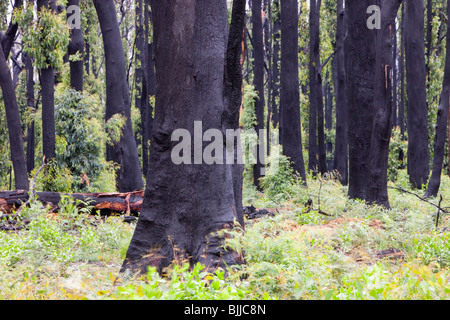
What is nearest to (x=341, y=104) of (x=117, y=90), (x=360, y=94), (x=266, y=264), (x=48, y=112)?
(x=360, y=94)

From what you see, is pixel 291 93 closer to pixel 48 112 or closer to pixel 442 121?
pixel 442 121

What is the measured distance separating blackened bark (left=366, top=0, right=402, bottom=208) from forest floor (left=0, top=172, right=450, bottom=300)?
738 millimetres

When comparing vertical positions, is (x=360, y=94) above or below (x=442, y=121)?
above

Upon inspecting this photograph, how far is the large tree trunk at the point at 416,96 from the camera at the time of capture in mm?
15938

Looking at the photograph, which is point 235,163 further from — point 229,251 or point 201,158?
point 229,251

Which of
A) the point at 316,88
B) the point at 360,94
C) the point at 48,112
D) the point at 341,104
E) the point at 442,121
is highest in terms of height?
the point at 316,88

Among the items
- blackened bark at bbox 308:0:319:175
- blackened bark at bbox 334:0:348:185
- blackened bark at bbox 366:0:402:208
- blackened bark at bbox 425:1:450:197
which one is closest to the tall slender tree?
blackened bark at bbox 366:0:402:208

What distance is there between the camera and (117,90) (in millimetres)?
14859

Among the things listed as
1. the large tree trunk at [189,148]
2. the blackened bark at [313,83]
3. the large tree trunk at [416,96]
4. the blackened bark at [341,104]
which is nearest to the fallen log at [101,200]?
the large tree trunk at [189,148]

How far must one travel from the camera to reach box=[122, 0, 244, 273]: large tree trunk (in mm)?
4898

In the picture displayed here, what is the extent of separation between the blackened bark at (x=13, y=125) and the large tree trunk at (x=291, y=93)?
29.1 ft

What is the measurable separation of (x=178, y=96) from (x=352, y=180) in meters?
7.05

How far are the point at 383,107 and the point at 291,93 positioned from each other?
7232 millimetres

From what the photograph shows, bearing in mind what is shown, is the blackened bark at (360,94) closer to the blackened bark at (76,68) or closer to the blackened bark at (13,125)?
the blackened bark at (13,125)
